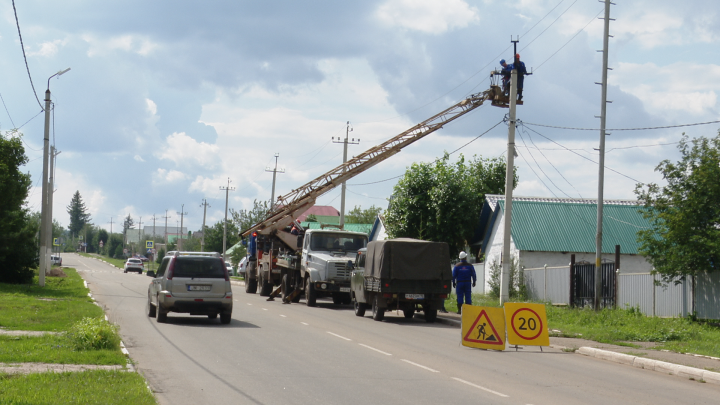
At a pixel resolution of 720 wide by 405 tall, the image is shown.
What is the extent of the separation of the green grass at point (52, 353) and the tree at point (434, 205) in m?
28.7

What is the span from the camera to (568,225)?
36.7 m

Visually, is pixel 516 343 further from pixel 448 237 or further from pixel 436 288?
pixel 448 237

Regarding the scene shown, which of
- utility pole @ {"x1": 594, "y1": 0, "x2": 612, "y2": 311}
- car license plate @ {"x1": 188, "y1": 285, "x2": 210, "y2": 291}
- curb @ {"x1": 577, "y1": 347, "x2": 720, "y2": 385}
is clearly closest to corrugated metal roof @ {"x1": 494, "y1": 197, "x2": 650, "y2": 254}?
utility pole @ {"x1": 594, "y1": 0, "x2": 612, "y2": 311}

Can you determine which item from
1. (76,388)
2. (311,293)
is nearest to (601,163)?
(311,293)

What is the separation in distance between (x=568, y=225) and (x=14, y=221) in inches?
1015

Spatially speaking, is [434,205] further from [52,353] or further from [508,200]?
[52,353]

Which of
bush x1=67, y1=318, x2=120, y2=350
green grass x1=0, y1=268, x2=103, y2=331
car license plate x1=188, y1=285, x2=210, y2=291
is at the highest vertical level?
car license plate x1=188, y1=285, x2=210, y2=291

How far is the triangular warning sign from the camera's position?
15.4 meters

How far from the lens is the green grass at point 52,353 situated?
35.5ft

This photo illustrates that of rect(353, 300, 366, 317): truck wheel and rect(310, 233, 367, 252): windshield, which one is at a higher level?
rect(310, 233, 367, 252): windshield

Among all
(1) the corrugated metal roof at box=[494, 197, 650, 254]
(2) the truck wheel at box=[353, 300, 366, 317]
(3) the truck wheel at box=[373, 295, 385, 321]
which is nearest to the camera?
(3) the truck wheel at box=[373, 295, 385, 321]

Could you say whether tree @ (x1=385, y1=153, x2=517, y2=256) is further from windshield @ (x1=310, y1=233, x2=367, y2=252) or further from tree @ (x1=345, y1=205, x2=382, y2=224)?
tree @ (x1=345, y1=205, x2=382, y2=224)

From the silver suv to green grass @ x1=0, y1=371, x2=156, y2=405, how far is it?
8.78 m

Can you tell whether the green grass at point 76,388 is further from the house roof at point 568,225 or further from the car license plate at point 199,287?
the house roof at point 568,225
